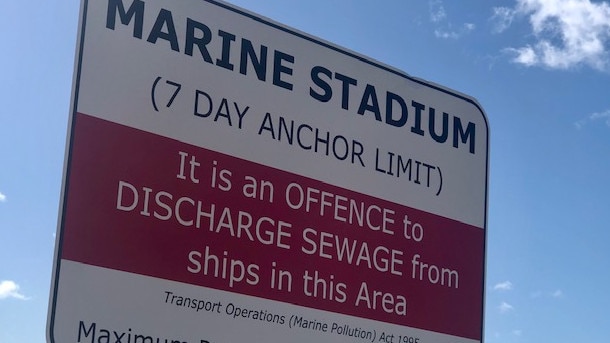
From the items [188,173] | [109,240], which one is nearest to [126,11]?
[188,173]

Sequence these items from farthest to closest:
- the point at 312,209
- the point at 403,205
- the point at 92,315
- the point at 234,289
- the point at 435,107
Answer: the point at 435,107, the point at 403,205, the point at 312,209, the point at 234,289, the point at 92,315

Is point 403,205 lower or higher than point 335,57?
lower

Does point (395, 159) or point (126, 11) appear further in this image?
point (395, 159)

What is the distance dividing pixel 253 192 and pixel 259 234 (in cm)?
13

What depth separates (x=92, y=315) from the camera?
216cm

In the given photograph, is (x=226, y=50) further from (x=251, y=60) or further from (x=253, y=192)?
(x=253, y=192)

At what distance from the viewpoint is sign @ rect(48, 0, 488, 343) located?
2.26 metres

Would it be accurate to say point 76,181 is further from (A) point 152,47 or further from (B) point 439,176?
(B) point 439,176

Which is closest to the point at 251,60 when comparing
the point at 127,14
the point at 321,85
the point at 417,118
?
the point at 321,85

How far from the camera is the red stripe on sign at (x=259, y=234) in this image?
7.44ft

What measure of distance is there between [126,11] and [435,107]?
1.19 m

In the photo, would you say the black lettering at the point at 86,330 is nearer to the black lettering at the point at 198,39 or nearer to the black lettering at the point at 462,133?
the black lettering at the point at 198,39

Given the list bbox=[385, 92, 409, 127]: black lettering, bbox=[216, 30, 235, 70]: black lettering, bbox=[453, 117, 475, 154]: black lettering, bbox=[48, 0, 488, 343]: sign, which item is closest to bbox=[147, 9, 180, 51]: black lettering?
bbox=[48, 0, 488, 343]: sign

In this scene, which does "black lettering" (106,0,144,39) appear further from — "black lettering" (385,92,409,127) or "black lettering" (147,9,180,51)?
"black lettering" (385,92,409,127)
